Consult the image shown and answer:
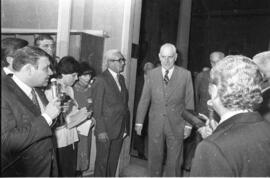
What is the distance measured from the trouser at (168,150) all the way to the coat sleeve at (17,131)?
7.05ft

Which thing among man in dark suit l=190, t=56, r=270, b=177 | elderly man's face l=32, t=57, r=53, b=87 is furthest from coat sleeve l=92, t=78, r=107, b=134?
man in dark suit l=190, t=56, r=270, b=177

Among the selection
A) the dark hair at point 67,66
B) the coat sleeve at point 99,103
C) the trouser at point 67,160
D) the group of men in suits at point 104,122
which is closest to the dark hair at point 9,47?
the group of men in suits at point 104,122

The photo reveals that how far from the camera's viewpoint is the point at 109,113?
3871 millimetres

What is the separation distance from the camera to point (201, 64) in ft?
40.7

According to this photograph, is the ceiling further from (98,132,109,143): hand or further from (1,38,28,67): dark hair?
(1,38,28,67): dark hair

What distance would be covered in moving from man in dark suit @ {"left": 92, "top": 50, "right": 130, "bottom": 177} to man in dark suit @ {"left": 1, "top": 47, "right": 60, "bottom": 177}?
1566 mm

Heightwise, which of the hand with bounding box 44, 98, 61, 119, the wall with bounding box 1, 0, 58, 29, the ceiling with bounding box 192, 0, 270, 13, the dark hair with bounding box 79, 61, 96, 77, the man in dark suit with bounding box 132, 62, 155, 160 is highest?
the ceiling with bounding box 192, 0, 270, 13

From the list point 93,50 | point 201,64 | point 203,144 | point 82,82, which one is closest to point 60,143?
point 82,82

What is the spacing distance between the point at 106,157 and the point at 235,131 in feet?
8.55

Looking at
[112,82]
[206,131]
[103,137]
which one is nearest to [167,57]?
[112,82]

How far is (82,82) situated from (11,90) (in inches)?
74.6

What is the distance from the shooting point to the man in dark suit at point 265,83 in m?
2.67

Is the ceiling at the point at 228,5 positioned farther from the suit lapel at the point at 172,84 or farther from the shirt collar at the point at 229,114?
the shirt collar at the point at 229,114

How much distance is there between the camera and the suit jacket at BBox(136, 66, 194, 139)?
3.97 meters
